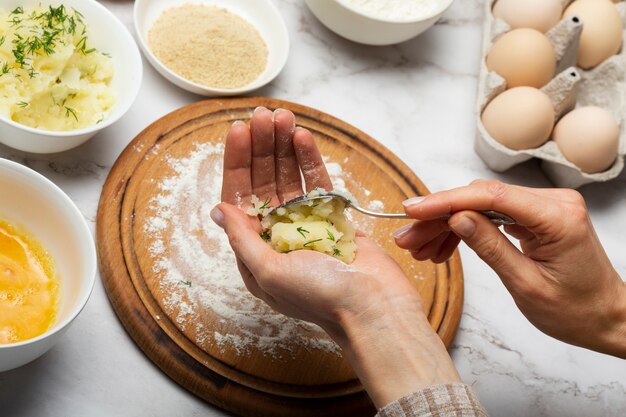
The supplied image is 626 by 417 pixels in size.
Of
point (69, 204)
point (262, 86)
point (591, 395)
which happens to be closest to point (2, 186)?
point (69, 204)

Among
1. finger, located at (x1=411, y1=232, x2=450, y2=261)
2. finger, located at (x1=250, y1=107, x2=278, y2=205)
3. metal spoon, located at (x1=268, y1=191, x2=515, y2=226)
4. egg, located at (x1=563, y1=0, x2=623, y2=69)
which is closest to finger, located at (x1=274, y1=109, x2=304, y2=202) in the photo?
finger, located at (x1=250, y1=107, x2=278, y2=205)

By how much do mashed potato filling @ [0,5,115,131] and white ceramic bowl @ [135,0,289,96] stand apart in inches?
7.9

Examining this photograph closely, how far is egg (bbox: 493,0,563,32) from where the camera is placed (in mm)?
2086

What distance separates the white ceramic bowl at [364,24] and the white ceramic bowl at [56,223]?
3.32ft

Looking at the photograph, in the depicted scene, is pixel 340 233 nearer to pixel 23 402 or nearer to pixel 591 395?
pixel 23 402

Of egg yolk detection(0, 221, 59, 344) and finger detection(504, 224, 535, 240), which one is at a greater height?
finger detection(504, 224, 535, 240)

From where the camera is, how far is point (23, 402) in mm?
1354

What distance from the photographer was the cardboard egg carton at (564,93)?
1915mm

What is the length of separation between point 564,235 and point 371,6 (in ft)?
3.40

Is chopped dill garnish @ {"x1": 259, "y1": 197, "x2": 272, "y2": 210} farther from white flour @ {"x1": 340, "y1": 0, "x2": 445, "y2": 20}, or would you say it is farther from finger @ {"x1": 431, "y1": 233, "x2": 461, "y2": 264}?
white flour @ {"x1": 340, "y1": 0, "x2": 445, "y2": 20}

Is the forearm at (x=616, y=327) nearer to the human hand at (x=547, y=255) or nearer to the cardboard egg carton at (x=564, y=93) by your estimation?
the human hand at (x=547, y=255)

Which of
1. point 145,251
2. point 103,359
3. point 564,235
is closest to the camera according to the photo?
point 564,235

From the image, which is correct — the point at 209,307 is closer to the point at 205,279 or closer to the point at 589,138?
the point at 205,279

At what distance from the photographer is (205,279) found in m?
1.57
